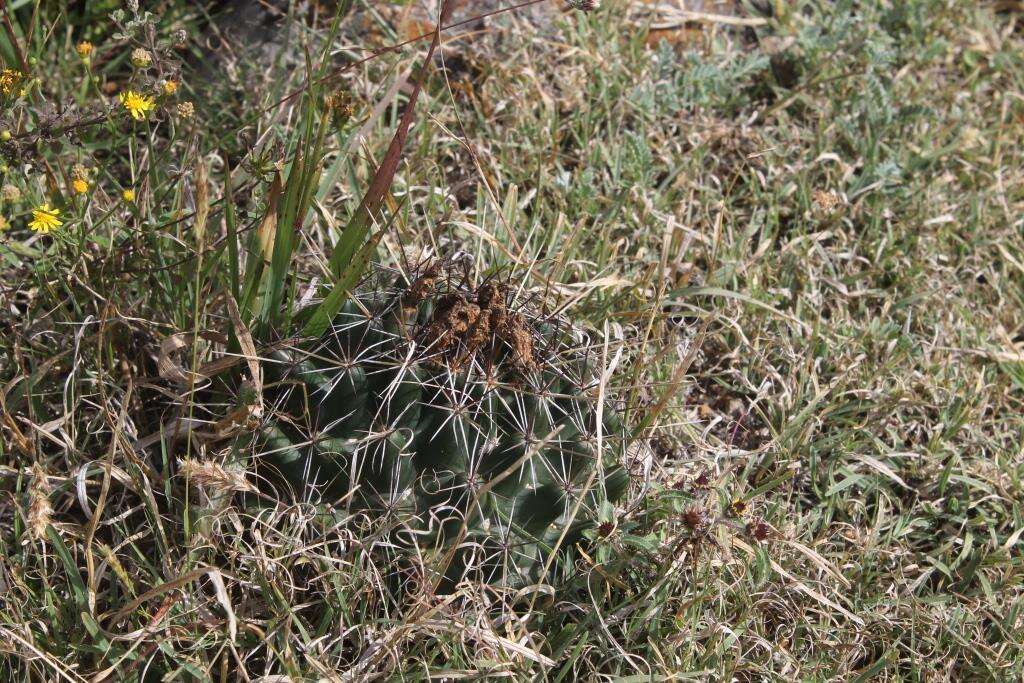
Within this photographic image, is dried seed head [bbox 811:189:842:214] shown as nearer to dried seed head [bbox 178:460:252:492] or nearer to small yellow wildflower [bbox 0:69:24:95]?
dried seed head [bbox 178:460:252:492]

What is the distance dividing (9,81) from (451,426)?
1145 millimetres

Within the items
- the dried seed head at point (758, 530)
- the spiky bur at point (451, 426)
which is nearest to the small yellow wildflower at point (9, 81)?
the spiky bur at point (451, 426)

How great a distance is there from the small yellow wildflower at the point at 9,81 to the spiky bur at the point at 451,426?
0.75 metres

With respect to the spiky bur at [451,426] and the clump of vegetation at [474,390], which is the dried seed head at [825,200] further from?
the spiky bur at [451,426]

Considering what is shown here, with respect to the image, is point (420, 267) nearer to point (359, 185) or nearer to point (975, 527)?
point (359, 185)

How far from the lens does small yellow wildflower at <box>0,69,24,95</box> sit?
2074 millimetres

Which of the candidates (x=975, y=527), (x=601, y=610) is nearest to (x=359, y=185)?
(x=601, y=610)

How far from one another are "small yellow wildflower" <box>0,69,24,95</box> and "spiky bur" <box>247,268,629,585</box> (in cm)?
75

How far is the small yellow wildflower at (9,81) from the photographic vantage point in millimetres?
2074

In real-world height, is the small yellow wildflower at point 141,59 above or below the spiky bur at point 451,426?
above

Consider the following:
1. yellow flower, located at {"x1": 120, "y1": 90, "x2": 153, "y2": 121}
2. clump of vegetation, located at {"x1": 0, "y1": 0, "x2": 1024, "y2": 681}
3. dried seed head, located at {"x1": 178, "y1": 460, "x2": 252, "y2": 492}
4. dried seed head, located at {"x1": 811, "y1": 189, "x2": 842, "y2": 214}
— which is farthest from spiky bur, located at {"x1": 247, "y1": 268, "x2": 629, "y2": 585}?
dried seed head, located at {"x1": 811, "y1": 189, "x2": 842, "y2": 214}

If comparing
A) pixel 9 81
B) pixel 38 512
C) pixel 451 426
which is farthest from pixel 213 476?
pixel 9 81

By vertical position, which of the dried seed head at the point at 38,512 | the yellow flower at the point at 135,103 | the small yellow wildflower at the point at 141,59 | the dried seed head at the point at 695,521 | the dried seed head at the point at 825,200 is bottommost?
Answer: the dried seed head at the point at 695,521

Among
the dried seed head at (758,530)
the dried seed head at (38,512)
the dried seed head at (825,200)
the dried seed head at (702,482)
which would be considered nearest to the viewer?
the dried seed head at (38,512)
